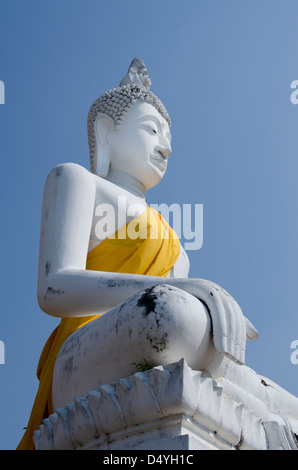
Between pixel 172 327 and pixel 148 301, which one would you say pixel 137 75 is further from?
pixel 172 327

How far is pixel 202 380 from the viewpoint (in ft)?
11.9

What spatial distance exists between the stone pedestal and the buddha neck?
2.71 metres

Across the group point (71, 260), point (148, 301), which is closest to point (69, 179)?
point (71, 260)

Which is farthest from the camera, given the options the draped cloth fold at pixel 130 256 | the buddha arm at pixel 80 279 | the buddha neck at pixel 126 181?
the buddha neck at pixel 126 181

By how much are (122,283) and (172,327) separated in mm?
895

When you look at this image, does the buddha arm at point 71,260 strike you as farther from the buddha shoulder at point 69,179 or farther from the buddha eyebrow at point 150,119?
the buddha eyebrow at point 150,119

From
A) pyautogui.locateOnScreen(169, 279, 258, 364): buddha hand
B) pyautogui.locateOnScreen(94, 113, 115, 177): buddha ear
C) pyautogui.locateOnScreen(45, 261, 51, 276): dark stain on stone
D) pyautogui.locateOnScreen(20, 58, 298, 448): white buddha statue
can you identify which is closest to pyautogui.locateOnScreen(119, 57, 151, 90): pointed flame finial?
pyautogui.locateOnScreen(20, 58, 298, 448): white buddha statue

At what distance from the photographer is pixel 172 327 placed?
3.75 metres

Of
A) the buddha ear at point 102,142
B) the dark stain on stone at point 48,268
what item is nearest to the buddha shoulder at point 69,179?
the dark stain on stone at point 48,268

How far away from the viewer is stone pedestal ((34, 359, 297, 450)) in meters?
3.44

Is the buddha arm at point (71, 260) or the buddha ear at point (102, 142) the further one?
the buddha ear at point (102, 142)

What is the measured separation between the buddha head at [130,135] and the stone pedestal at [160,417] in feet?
9.36

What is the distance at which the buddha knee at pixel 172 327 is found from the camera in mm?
3752
